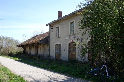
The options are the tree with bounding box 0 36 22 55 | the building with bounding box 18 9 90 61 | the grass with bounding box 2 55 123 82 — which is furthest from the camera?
the tree with bounding box 0 36 22 55

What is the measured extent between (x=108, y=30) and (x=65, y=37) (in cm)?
1547

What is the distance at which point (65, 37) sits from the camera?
84.6 feet

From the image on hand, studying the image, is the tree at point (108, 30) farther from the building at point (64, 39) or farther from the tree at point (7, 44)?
the tree at point (7, 44)

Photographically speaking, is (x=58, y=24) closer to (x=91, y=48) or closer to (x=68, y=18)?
(x=68, y=18)

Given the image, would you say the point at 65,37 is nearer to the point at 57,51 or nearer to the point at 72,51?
the point at 72,51

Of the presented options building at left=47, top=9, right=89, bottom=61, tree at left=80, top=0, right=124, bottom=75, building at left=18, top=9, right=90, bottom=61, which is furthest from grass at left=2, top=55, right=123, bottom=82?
building at left=47, top=9, right=89, bottom=61

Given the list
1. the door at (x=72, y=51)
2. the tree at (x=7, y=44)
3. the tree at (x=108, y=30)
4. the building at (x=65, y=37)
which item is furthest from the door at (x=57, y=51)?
the tree at (x=7, y=44)

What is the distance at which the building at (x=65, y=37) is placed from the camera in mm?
22938

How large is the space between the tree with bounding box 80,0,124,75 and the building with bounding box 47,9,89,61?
386 inches

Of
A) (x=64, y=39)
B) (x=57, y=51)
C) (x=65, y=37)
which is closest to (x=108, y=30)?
(x=65, y=37)

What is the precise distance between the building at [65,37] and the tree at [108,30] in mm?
9793

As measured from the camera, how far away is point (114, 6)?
34.7 ft

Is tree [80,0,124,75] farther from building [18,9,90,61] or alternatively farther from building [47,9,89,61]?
building [47,9,89,61]

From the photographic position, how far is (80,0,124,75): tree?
10.5 meters
